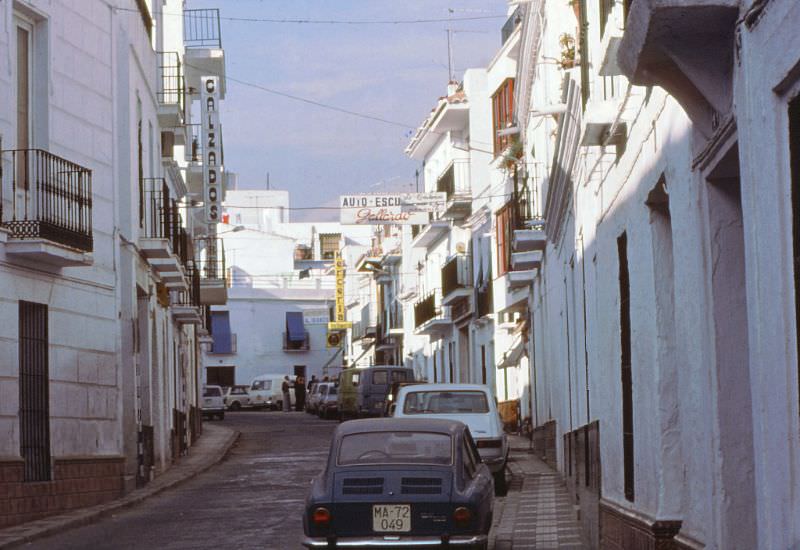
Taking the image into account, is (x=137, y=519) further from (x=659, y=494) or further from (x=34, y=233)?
(x=659, y=494)

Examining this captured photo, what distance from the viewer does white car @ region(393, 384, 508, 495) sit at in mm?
22641

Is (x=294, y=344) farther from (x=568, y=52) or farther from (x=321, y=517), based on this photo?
(x=321, y=517)

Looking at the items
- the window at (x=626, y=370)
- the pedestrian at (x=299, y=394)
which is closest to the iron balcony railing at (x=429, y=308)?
the pedestrian at (x=299, y=394)

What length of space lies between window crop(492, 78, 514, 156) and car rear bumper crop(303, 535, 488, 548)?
2678 cm

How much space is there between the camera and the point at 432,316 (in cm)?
5538

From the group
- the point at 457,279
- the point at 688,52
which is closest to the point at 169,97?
the point at 457,279

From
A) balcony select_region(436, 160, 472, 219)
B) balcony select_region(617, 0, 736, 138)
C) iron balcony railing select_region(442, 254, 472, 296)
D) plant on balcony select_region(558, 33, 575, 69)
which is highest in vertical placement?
balcony select_region(436, 160, 472, 219)

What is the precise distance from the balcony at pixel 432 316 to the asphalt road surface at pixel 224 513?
20.2 metres

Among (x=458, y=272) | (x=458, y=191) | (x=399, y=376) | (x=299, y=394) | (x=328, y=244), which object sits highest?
(x=328, y=244)

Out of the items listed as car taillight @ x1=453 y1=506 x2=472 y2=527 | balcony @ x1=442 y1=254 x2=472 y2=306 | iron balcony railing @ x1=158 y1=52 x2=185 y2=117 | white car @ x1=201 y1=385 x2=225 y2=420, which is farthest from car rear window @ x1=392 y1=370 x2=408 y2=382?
car taillight @ x1=453 y1=506 x2=472 y2=527

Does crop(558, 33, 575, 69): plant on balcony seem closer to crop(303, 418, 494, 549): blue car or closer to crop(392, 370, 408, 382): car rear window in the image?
crop(303, 418, 494, 549): blue car

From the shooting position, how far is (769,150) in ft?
21.0

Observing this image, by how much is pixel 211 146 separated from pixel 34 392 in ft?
58.1

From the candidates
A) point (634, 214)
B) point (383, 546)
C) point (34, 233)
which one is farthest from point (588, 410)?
point (34, 233)
